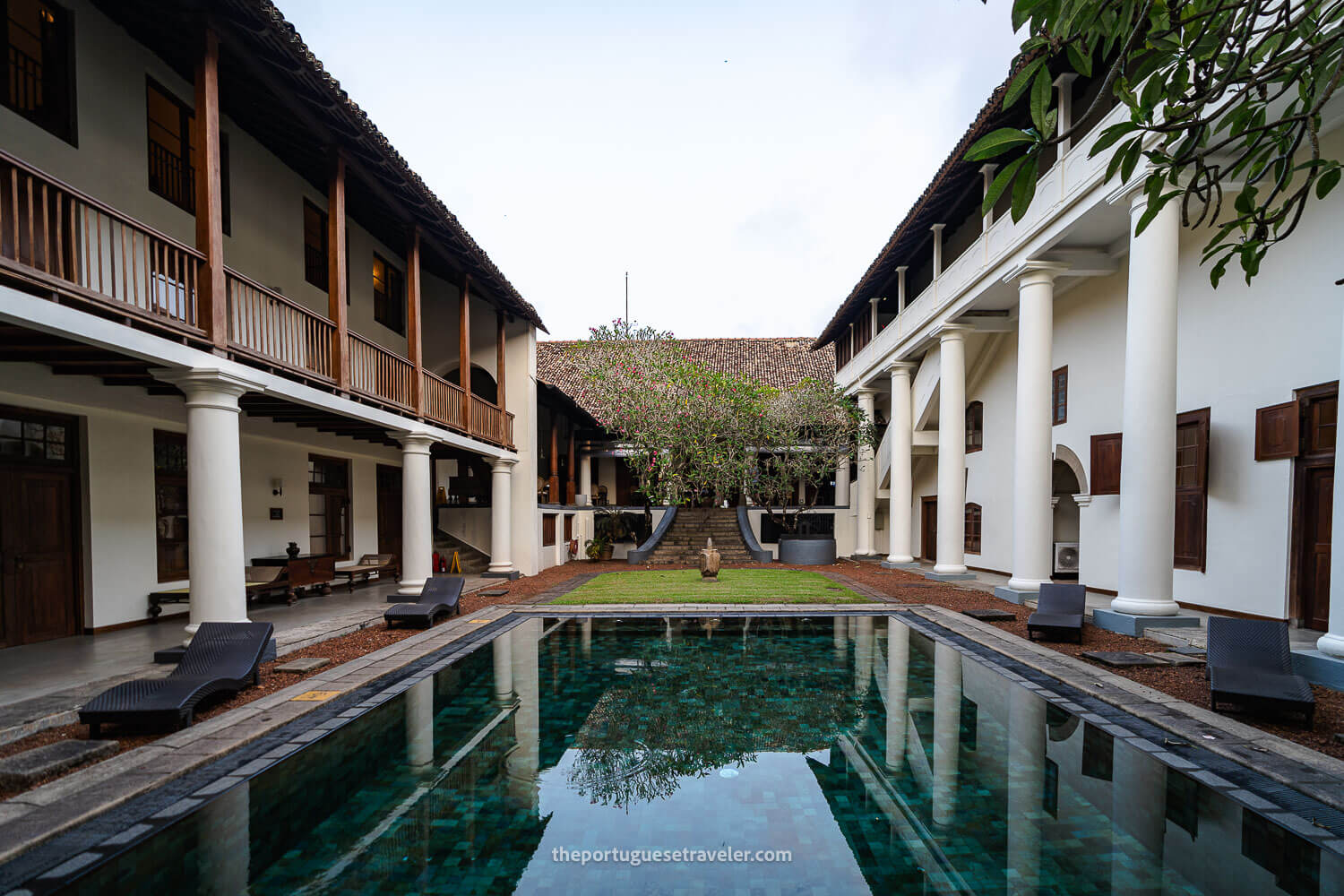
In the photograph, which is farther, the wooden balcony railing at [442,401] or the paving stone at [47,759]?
the wooden balcony railing at [442,401]

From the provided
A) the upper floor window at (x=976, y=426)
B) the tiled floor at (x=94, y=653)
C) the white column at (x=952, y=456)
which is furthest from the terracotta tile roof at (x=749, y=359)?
the tiled floor at (x=94, y=653)

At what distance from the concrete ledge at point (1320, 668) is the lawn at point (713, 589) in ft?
21.2

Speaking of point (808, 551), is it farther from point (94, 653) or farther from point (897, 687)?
point (94, 653)

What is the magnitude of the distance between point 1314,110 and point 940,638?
7841mm

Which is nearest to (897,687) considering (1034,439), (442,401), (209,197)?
(1034,439)

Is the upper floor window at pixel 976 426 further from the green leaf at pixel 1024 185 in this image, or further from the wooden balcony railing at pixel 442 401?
the green leaf at pixel 1024 185

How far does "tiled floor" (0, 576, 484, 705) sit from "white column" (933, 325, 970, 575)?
39.9 ft

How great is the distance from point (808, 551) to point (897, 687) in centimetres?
1372

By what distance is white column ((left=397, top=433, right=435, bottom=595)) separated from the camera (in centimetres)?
1214

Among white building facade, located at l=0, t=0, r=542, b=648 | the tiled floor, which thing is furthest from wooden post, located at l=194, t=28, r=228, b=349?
the tiled floor

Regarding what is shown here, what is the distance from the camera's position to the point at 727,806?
181 inches

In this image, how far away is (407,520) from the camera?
40.1ft

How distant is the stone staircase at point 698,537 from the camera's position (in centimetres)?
2141

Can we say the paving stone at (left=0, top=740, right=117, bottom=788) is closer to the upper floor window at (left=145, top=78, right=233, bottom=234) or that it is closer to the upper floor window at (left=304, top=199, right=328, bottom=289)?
the upper floor window at (left=145, top=78, right=233, bottom=234)
